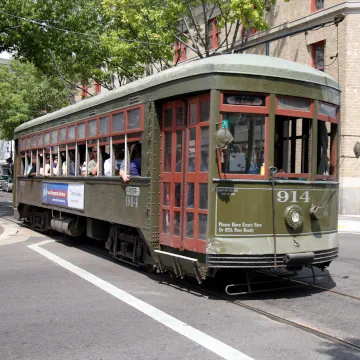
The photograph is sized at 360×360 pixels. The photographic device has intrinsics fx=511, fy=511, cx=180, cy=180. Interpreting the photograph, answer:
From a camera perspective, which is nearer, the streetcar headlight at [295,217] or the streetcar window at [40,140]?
the streetcar headlight at [295,217]

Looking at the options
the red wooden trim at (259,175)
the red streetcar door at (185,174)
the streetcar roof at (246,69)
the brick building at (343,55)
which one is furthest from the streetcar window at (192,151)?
the brick building at (343,55)

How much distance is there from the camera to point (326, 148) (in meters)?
7.55

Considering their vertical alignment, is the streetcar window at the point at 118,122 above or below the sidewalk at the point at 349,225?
above

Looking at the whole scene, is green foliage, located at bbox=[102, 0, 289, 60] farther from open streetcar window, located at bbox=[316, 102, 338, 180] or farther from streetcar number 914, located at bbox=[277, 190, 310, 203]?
streetcar number 914, located at bbox=[277, 190, 310, 203]

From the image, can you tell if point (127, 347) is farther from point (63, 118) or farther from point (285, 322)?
point (63, 118)

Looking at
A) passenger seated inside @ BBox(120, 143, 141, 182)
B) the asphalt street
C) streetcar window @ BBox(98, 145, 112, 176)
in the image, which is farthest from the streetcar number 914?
streetcar window @ BBox(98, 145, 112, 176)

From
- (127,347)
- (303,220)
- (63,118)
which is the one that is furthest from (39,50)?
(127,347)

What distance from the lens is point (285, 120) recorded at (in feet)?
24.2

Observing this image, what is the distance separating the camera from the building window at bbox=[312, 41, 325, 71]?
23.8 meters

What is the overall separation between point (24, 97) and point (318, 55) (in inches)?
909

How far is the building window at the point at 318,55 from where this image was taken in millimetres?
23750

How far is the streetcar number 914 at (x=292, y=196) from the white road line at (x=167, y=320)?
86.7 inches

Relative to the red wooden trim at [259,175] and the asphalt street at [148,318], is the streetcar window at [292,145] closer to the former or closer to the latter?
the red wooden trim at [259,175]

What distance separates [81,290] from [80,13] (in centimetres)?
1537
